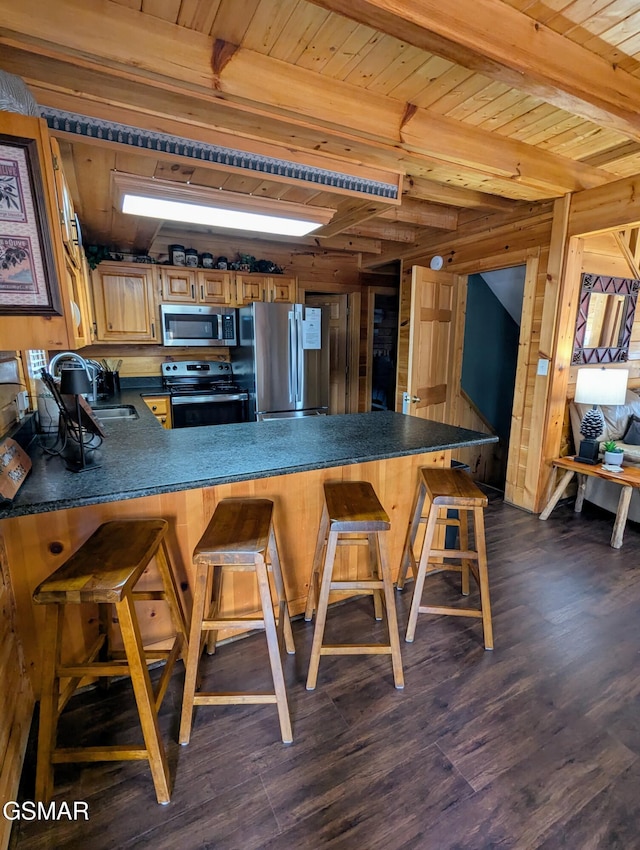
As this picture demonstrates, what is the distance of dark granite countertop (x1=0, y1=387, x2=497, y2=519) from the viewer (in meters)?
1.35

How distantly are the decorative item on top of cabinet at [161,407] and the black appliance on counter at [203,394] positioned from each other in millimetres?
46

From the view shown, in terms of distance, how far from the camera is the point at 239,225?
2.66 metres

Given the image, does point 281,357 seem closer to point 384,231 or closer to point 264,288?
point 264,288

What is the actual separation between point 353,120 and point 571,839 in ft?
9.20

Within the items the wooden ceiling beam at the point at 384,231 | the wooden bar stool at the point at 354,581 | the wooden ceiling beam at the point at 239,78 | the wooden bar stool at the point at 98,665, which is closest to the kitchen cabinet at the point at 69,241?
the wooden ceiling beam at the point at 239,78

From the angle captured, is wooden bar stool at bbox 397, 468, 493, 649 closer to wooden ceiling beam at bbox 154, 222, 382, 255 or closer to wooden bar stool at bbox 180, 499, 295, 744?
wooden bar stool at bbox 180, 499, 295, 744

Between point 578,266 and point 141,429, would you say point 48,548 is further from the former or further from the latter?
point 578,266

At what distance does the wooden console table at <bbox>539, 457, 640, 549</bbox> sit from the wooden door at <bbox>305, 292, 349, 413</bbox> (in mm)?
2746

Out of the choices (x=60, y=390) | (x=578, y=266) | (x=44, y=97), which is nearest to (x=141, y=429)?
(x=60, y=390)

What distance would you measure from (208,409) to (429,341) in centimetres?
208

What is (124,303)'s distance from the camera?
→ 3693 mm

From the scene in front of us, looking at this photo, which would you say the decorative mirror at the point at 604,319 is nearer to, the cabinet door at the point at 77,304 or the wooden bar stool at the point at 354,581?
the wooden bar stool at the point at 354,581

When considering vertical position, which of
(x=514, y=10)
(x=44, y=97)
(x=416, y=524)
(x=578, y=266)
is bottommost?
(x=416, y=524)

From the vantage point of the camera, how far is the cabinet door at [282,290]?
4.19m
